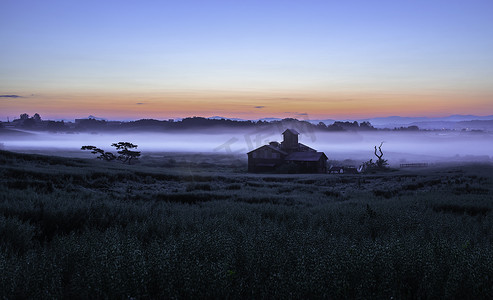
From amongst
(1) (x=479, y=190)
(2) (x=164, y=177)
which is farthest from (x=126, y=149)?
(1) (x=479, y=190)

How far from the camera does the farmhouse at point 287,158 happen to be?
176ft

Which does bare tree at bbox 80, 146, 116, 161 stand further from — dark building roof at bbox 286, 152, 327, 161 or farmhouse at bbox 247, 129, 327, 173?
dark building roof at bbox 286, 152, 327, 161

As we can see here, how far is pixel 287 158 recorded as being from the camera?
55.3 m

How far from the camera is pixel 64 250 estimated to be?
5801 mm

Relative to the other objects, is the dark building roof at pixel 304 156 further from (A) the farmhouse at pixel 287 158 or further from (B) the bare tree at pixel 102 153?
(B) the bare tree at pixel 102 153

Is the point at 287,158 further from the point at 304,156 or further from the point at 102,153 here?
→ the point at 102,153

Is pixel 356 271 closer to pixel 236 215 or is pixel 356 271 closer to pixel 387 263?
pixel 387 263

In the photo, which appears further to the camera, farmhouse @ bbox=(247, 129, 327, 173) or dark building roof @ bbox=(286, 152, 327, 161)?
dark building roof @ bbox=(286, 152, 327, 161)

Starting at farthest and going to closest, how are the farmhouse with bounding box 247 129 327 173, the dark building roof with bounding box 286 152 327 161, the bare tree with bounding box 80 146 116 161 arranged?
the bare tree with bounding box 80 146 116 161
the dark building roof with bounding box 286 152 327 161
the farmhouse with bounding box 247 129 327 173

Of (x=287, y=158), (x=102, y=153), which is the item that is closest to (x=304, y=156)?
(x=287, y=158)

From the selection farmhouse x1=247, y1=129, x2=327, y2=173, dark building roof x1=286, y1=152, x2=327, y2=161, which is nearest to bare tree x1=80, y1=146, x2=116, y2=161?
farmhouse x1=247, y1=129, x2=327, y2=173

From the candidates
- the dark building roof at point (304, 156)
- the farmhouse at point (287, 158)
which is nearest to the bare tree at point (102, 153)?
the farmhouse at point (287, 158)

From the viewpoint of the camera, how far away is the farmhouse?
176 ft

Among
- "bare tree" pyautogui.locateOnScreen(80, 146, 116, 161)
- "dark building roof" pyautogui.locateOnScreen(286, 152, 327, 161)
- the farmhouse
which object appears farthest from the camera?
"bare tree" pyautogui.locateOnScreen(80, 146, 116, 161)
